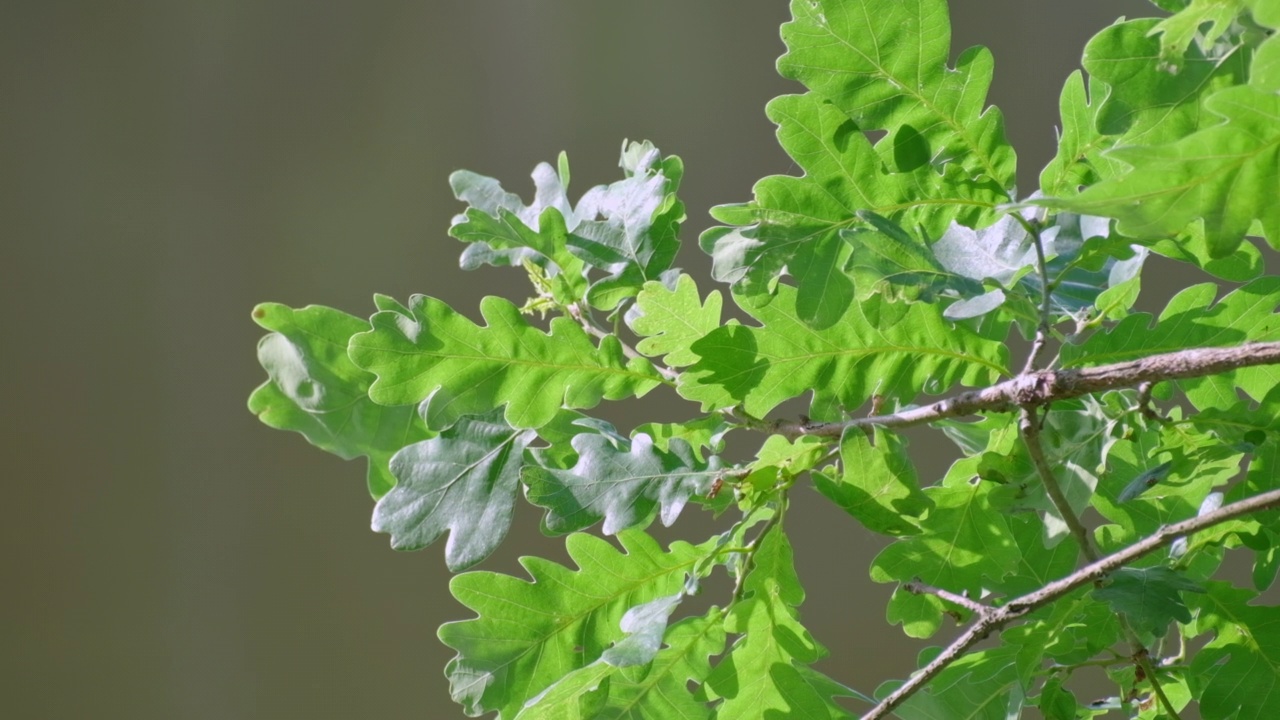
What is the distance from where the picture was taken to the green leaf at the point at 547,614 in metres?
0.67

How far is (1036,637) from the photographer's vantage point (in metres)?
0.60

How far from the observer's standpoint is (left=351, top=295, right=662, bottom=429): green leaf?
633mm

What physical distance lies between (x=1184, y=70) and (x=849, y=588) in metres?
2.05

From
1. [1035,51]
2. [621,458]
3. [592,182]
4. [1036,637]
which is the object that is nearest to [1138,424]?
[1036,637]

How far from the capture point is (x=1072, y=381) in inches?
20.4

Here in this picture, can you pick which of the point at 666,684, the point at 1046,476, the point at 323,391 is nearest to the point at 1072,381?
the point at 1046,476

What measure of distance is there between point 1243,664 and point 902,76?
388mm

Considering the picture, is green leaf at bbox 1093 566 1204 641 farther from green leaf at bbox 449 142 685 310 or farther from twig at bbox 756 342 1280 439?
green leaf at bbox 449 142 685 310

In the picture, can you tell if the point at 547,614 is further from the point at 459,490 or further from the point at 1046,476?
the point at 1046,476

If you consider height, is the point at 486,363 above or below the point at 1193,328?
above

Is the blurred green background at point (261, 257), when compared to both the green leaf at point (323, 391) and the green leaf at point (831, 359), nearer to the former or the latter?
the green leaf at point (323, 391)

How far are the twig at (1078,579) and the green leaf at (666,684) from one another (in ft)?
0.53

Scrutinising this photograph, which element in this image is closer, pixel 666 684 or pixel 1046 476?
pixel 1046 476

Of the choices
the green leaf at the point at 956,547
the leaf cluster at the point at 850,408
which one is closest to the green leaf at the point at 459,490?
the leaf cluster at the point at 850,408
